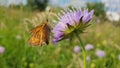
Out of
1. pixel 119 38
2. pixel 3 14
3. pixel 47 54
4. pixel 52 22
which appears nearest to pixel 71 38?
pixel 52 22

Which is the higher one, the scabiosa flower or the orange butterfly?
the orange butterfly

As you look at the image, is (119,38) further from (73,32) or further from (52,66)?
(73,32)

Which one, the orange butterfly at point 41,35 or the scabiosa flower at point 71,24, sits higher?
the orange butterfly at point 41,35

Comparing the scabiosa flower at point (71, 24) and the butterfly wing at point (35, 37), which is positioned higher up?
the butterfly wing at point (35, 37)
